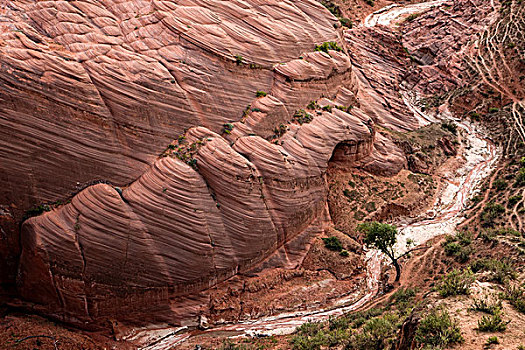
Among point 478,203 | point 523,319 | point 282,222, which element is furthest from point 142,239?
point 478,203

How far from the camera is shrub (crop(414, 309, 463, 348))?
17.0 metres

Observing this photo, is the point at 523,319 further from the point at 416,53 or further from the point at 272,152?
the point at 416,53

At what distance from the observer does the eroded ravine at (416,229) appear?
106ft

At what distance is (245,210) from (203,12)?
1851 cm

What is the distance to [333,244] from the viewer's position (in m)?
38.8

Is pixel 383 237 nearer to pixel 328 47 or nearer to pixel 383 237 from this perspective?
pixel 383 237

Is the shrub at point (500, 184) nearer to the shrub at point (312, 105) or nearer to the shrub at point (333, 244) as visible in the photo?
the shrub at point (333, 244)

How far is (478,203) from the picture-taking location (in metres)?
45.3

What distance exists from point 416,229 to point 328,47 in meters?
21.3

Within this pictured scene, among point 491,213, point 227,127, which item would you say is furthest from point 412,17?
point 227,127

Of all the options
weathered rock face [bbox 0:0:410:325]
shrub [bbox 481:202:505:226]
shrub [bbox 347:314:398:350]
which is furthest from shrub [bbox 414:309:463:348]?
shrub [bbox 481:202:505:226]

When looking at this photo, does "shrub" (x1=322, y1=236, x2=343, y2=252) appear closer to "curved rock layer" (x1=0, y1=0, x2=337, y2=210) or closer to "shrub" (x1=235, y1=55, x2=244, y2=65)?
"curved rock layer" (x1=0, y1=0, x2=337, y2=210)

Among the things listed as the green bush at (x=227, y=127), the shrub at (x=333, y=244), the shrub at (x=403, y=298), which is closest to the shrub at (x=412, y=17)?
the shrub at (x=333, y=244)

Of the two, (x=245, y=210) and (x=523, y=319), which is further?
(x=245, y=210)
